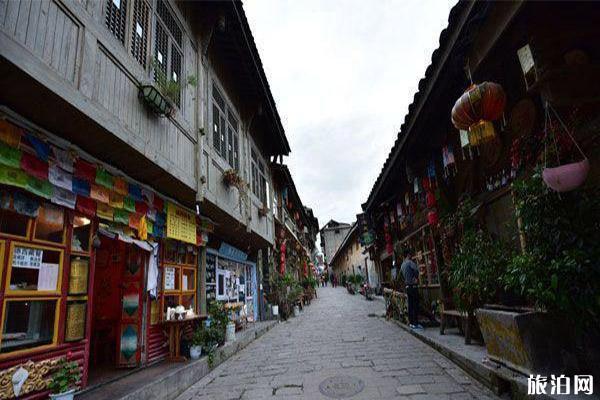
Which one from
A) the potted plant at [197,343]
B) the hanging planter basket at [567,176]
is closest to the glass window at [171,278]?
the potted plant at [197,343]

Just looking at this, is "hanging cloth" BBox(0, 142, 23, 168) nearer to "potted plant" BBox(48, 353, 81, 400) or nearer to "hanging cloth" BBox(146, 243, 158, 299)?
"potted plant" BBox(48, 353, 81, 400)

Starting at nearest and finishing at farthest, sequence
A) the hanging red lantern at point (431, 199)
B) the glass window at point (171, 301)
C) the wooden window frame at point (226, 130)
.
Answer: the glass window at point (171, 301), the hanging red lantern at point (431, 199), the wooden window frame at point (226, 130)

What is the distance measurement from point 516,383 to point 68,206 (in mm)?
6280

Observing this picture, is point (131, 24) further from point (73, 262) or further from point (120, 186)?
point (73, 262)

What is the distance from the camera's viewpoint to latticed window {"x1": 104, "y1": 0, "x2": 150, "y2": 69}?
5.20 meters

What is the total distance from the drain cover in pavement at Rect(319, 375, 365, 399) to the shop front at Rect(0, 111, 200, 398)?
11.8 ft

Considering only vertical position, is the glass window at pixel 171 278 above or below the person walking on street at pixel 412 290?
above

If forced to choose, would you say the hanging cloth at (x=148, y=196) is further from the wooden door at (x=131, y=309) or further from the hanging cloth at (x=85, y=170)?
the hanging cloth at (x=85, y=170)

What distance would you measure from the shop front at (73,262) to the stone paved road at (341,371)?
1.89 metres

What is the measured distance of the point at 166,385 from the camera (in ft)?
18.5

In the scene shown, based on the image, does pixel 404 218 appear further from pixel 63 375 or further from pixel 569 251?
pixel 63 375

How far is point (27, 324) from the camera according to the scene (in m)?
4.40

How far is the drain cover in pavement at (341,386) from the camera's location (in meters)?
5.09

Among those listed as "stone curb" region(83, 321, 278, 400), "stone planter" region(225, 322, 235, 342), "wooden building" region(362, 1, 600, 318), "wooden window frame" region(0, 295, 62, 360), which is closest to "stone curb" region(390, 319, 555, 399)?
"wooden building" region(362, 1, 600, 318)
